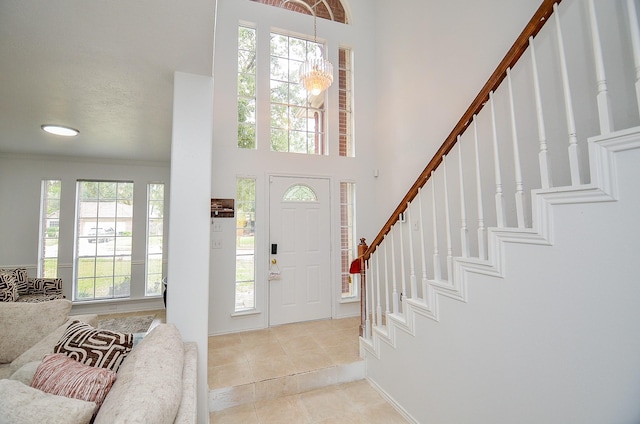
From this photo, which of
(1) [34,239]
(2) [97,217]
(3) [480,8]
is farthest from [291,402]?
(1) [34,239]

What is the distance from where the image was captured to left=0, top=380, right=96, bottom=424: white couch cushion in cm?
102

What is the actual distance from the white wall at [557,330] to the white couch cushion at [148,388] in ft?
5.22

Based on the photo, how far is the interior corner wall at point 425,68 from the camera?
2455 millimetres

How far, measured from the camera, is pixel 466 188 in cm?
262

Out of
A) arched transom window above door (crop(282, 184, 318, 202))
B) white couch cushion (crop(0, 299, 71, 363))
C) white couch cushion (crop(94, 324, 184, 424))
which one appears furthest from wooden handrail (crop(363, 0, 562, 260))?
white couch cushion (crop(0, 299, 71, 363))

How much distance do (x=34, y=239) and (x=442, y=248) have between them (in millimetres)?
5853

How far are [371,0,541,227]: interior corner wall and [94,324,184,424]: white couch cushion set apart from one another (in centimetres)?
297

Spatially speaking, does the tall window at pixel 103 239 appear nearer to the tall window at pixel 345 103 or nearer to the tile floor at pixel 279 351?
the tile floor at pixel 279 351

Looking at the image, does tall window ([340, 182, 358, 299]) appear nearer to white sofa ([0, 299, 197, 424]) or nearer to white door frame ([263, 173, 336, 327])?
white door frame ([263, 173, 336, 327])

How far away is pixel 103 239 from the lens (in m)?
4.50

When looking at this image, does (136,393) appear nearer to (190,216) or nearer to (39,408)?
(39,408)

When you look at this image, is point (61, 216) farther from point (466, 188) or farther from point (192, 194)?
point (466, 188)

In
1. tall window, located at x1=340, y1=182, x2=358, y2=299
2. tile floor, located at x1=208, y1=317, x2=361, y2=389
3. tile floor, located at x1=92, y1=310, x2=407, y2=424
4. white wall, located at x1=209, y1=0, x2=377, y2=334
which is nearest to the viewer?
tile floor, located at x1=92, y1=310, x2=407, y2=424

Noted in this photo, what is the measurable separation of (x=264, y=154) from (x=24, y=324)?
8.97 feet
